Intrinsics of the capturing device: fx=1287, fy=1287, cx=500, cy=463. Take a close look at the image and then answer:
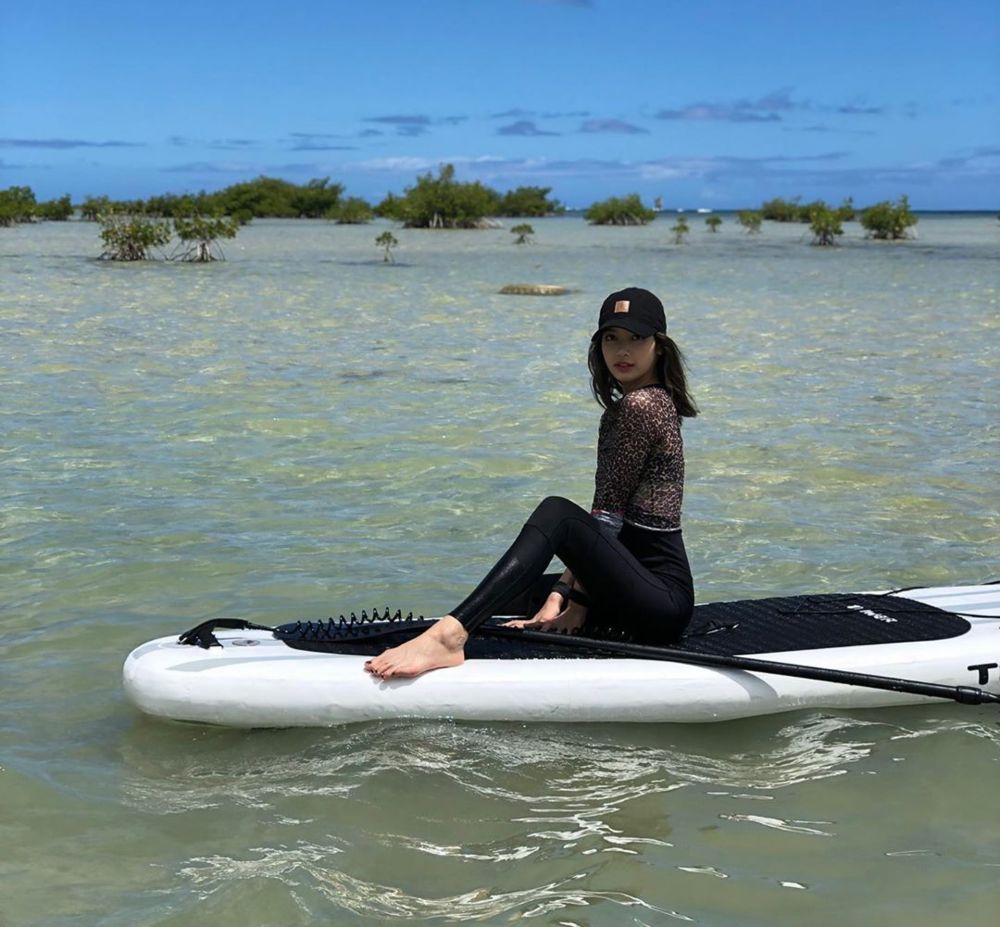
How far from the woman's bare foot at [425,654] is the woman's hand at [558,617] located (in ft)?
1.04

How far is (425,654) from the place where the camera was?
13.6 ft

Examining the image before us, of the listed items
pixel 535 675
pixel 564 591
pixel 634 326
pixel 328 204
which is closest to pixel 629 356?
pixel 634 326

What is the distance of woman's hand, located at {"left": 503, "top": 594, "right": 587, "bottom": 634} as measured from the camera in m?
4.46

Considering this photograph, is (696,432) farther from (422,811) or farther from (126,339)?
(126,339)

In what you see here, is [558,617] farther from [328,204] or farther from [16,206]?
[328,204]

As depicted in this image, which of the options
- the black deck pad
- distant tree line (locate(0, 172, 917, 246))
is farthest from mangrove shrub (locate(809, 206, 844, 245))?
the black deck pad

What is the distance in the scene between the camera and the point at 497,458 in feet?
29.2

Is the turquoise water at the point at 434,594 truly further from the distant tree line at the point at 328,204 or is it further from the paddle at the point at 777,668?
the distant tree line at the point at 328,204

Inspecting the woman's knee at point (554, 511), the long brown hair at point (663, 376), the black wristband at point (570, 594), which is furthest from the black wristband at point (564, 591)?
the long brown hair at point (663, 376)

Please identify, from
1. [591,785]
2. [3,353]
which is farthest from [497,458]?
Answer: [3,353]

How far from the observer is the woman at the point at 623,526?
4148mm

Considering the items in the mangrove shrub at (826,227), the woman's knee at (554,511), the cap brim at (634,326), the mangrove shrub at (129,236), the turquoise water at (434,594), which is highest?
the mangrove shrub at (826,227)

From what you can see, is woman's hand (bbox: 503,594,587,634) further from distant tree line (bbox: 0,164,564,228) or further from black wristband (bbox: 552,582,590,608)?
distant tree line (bbox: 0,164,564,228)

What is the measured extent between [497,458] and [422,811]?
525cm
